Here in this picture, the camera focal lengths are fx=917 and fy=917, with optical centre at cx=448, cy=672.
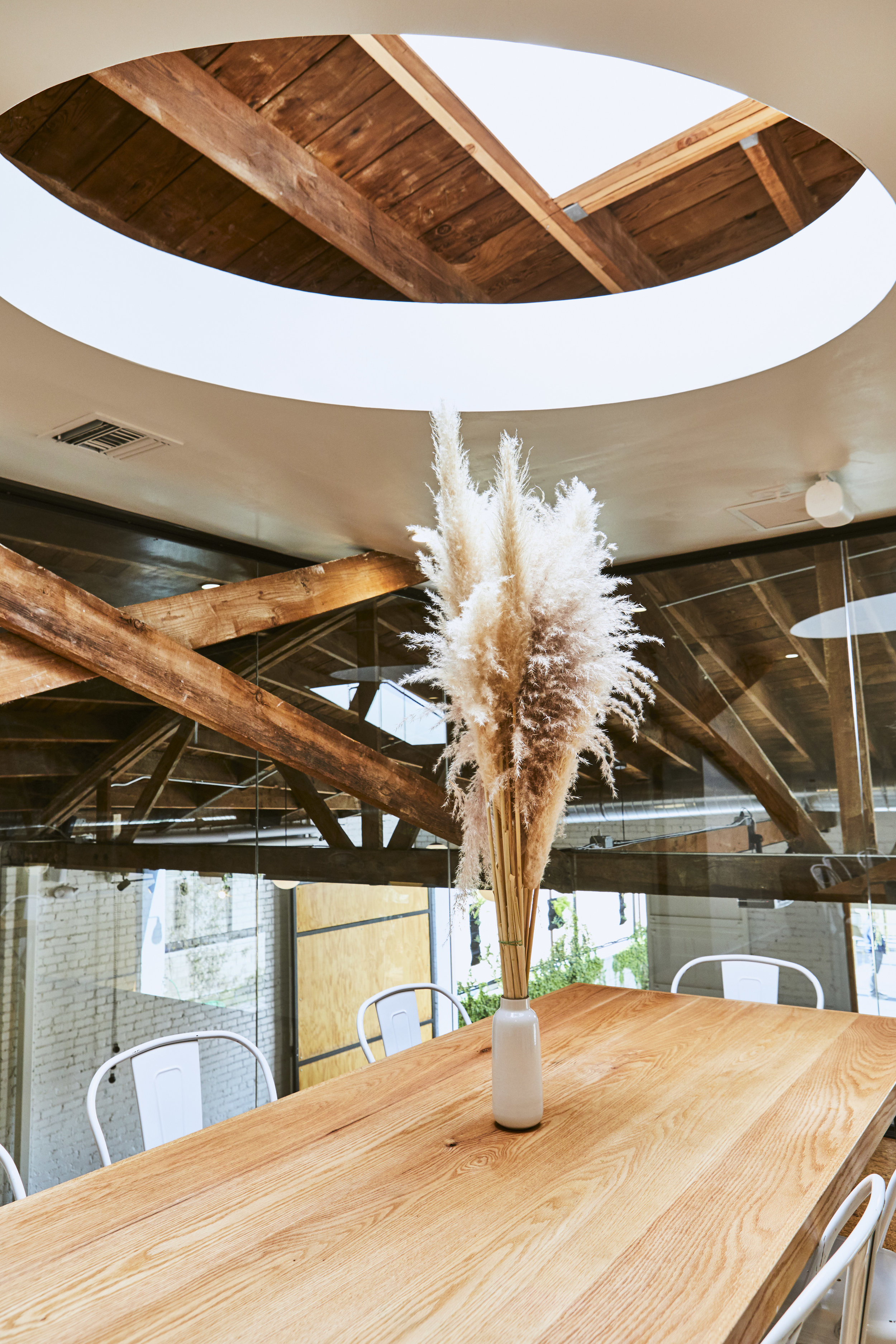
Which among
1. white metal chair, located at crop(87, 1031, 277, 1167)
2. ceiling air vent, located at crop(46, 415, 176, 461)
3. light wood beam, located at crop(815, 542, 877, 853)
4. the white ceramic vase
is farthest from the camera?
light wood beam, located at crop(815, 542, 877, 853)

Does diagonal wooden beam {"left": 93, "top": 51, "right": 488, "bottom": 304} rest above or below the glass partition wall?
above

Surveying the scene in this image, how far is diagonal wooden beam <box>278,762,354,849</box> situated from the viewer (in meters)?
4.13

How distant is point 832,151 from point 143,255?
179 centimetres

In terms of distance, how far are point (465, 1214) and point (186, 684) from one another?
2244mm

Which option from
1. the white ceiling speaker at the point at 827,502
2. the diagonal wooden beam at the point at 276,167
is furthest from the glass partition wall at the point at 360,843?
the diagonal wooden beam at the point at 276,167

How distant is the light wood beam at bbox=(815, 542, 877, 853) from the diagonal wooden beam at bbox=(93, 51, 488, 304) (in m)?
2.12

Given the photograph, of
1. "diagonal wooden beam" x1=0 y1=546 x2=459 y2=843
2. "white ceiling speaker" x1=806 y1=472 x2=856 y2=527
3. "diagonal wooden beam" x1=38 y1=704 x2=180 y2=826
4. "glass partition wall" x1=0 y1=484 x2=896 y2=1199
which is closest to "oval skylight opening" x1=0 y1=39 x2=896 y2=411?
"diagonal wooden beam" x1=0 y1=546 x2=459 y2=843

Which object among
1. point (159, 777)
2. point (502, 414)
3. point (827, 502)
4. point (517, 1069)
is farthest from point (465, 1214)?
point (827, 502)

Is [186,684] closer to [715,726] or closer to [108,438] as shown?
[108,438]

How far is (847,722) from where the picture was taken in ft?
12.8

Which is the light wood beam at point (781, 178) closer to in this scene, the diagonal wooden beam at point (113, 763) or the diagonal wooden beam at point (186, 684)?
the diagonal wooden beam at point (186, 684)

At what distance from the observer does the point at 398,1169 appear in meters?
1.50

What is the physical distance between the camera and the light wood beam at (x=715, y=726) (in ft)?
13.2

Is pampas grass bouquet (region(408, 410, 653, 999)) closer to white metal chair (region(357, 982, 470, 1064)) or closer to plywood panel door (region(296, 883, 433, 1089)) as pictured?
white metal chair (region(357, 982, 470, 1064))
